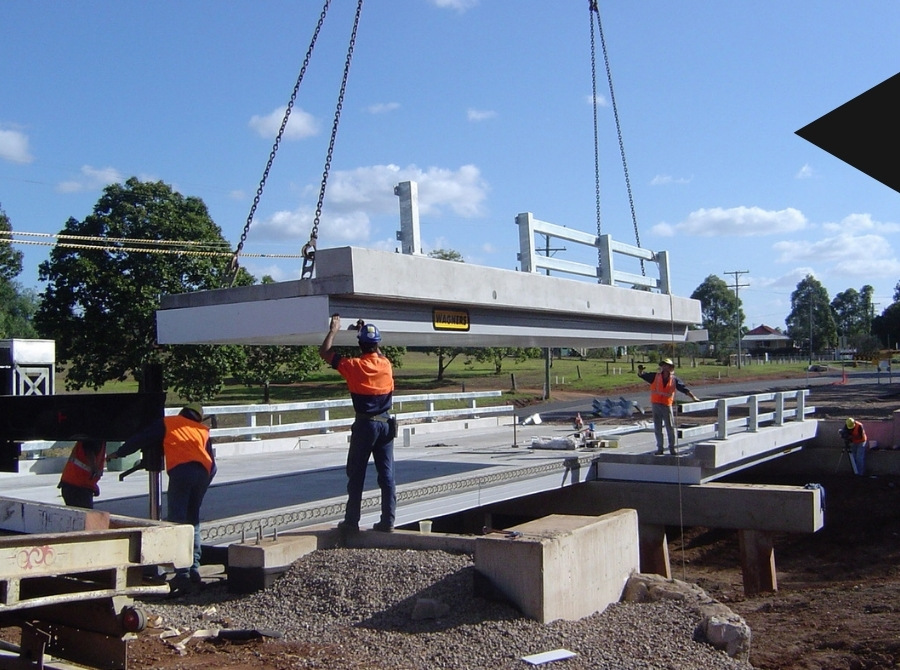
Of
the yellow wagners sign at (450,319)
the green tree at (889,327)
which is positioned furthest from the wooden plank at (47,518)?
the green tree at (889,327)

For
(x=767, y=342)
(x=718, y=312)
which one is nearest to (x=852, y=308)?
(x=767, y=342)

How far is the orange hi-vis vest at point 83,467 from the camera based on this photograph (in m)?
8.01

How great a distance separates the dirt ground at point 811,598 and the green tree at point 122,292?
1537cm

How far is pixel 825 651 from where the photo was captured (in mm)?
9039

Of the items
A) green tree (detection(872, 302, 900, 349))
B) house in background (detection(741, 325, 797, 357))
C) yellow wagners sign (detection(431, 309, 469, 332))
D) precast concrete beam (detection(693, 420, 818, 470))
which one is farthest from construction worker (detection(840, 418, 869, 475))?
house in background (detection(741, 325, 797, 357))

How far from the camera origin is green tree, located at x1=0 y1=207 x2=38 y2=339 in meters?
44.2

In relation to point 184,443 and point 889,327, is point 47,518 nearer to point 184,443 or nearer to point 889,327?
point 184,443

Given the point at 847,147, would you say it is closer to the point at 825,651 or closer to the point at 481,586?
the point at 481,586

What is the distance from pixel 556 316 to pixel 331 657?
7347 millimetres

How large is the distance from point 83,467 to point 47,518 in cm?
227

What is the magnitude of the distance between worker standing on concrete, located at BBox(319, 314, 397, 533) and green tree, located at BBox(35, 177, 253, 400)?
62.2 ft

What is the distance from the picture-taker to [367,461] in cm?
802

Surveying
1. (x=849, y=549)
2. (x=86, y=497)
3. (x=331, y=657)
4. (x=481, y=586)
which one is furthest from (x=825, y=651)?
(x=849, y=549)

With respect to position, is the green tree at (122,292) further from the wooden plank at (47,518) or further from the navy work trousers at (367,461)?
the wooden plank at (47,518)
